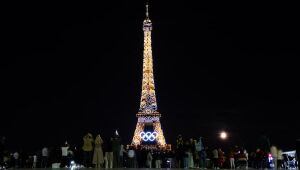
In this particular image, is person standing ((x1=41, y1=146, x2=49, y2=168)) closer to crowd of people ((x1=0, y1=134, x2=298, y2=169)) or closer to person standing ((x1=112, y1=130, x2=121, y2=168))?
crowd of people ((x1=0, y1=134, x2=298, y2=169))

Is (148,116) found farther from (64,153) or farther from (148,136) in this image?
(64,153)

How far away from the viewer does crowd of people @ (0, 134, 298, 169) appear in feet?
74.8

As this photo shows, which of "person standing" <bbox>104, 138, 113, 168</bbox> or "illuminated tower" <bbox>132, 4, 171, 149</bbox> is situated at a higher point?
"illuminated tower" <bbox>132, 4, 171, 149</bbox>

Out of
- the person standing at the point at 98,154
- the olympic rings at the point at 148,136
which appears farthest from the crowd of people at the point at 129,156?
the olympic rings at the point at 148,136

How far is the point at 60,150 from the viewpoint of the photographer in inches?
945

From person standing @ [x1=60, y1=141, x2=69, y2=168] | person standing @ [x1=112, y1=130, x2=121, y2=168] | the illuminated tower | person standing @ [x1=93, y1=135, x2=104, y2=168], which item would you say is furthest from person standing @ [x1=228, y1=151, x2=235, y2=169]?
the illuminated tower

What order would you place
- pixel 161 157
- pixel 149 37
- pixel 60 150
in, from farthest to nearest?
pixel 149 37, pixel 161 157, pixel 60 150

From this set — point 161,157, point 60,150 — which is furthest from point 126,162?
point 60,150

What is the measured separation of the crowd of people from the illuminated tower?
A: 51.9 metres

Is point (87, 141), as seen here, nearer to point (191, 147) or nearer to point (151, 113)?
point (191, 147)

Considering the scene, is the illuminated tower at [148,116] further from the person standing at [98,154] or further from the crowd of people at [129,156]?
the person standing at [98,154]

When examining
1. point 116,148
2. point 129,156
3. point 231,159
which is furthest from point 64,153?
point 231,159

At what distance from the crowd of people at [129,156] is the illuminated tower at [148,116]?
170ft

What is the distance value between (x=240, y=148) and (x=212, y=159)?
185 centimetres
